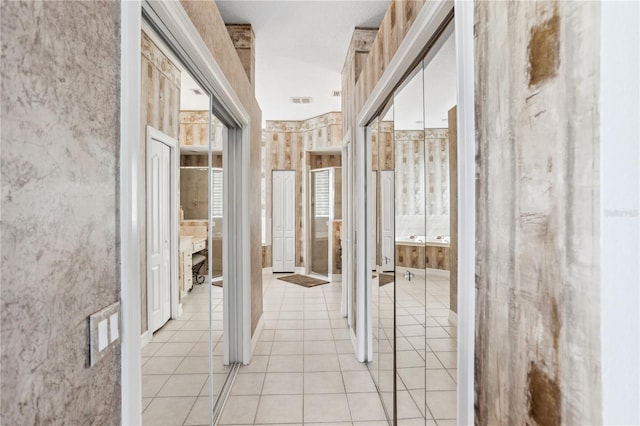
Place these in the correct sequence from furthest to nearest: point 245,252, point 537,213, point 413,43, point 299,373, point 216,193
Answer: point 245,252, point 299,373, point 216,193, point 413,43, point 537,213

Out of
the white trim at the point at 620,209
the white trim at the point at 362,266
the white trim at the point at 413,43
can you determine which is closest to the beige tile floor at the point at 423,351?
the white trim at the point at 362,266

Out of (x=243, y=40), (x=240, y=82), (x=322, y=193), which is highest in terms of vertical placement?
(x=243, y=40)

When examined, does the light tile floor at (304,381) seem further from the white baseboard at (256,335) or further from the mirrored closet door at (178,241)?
the mirrored closet door at (178,241)

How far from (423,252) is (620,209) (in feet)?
3.67

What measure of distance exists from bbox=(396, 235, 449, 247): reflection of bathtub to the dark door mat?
403cm

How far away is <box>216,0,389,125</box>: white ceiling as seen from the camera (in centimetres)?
281

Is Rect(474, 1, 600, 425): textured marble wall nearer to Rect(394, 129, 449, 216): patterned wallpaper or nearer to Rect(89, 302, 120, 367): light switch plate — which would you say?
Rect(394, 129, 449, 216): patterned wallpaper

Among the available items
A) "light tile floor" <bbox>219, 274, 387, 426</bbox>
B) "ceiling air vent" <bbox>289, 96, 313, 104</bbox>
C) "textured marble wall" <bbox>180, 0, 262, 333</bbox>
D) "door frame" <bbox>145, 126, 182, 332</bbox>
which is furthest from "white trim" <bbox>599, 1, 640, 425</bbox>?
"ceiling air vent" <bbox>289, 96, 313, 104</bbox>

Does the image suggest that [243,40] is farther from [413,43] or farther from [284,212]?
[284,212]

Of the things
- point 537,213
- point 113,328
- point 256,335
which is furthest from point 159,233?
point 256,335

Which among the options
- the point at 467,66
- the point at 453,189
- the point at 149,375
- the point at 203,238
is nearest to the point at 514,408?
the point at 453,189

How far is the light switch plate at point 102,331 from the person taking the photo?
0.77 metres

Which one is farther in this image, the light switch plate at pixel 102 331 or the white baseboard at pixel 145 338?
the white baseboard at pixel 145 338

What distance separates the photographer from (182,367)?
62.2 inches
